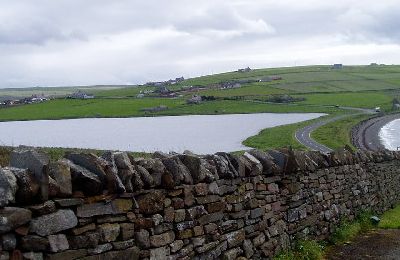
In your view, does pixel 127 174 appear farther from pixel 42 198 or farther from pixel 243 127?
pixel 243 127

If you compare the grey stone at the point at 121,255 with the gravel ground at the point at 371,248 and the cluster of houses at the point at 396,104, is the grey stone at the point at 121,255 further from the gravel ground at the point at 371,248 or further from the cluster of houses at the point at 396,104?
the cluster of houses at the point at 396,104

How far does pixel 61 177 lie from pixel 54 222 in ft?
1.40

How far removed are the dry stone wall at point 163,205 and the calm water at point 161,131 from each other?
99.2 feet

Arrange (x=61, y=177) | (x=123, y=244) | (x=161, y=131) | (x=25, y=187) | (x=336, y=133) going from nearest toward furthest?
(x=25, y=187), (x=61, y=177), (x=123, y=244), (x=161, y=131), (x=336, y=133)

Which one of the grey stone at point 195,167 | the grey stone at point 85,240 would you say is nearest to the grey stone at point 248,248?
the grey stone at point 195,167

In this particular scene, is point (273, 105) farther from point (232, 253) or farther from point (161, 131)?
point (232, 253)

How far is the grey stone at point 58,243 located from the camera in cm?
492

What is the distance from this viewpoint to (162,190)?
248 inches

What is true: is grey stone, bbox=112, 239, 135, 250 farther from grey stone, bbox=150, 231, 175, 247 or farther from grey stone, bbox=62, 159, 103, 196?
grey stone, bbox=62, 159, 103, 196

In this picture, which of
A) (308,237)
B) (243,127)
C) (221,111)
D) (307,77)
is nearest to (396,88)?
(307,77)


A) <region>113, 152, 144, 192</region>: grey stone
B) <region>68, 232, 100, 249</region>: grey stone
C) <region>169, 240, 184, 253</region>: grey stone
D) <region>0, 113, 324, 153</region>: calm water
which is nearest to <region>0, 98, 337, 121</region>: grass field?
<region>0, 113, 324, 153</region>: calm water

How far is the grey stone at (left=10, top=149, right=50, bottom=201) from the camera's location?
190 inches

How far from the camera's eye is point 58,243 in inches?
197

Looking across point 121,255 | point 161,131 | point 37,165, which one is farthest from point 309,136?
point 37,165
